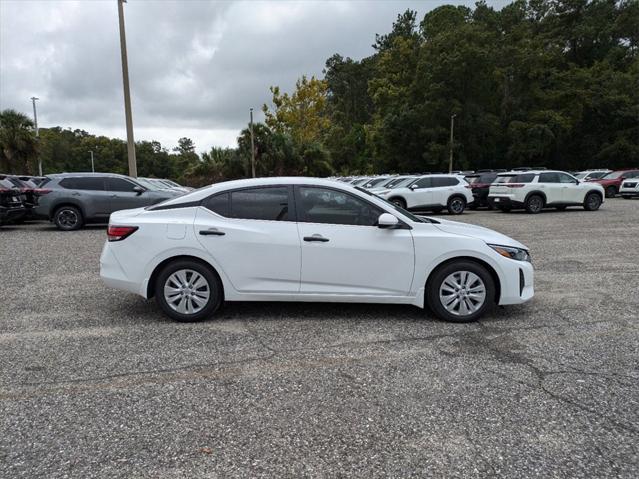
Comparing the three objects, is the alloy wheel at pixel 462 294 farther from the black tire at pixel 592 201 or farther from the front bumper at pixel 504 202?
the black tire at pixel 592 201

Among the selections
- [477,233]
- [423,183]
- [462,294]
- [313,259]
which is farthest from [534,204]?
[313,259]

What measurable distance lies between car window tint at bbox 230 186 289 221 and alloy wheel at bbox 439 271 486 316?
1825 mm

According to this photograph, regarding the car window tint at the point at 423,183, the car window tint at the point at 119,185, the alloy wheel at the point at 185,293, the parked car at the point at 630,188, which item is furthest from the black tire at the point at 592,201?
the alloy wheel at the point at 185,293

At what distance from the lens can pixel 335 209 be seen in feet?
17.2

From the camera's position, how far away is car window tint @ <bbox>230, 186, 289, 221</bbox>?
525cm

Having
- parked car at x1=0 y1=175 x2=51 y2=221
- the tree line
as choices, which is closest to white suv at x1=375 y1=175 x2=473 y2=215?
parked car at x1=0 y1=175 x2=51 y2=221

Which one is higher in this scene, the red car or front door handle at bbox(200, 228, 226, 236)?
the red car

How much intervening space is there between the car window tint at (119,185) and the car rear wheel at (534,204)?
13.9 meters

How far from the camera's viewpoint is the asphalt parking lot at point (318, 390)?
2.80m

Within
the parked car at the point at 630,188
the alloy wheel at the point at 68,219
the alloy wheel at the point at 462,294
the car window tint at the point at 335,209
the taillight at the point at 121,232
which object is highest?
the parked car at the point at 630,188

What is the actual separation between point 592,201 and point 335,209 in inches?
684

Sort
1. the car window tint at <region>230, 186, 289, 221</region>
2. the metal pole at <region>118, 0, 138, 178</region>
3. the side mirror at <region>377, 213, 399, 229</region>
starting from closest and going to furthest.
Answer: the side mirror at <region>377, 213, 399, 229</region> → the car window tint at <region>230, 186, 289, 221</region> → the metal pole at <region>118, 0, 138, 178</region>

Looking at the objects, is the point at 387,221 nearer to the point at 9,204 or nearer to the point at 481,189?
the point at 9,204

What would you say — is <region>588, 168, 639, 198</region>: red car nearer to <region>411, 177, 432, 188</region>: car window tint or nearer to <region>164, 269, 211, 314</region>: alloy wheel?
<region>411, 177, 432, 188</region>: car window tint
